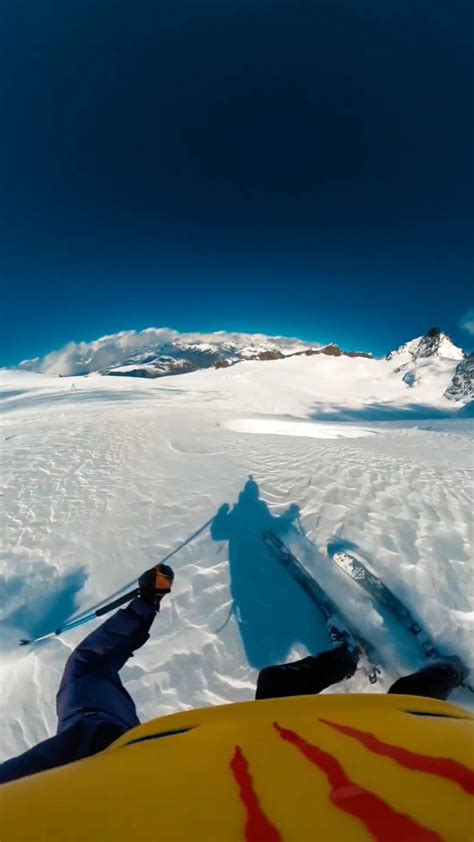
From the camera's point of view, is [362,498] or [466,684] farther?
[362,498]

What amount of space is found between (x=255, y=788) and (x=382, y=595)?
141 inches

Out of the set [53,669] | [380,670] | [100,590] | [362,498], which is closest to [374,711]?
[380,670]

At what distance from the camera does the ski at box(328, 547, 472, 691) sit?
135 inches

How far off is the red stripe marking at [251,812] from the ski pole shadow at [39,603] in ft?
12.7

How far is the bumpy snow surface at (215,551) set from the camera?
341cm

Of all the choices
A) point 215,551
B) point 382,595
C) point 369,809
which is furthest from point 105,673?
point 382,595

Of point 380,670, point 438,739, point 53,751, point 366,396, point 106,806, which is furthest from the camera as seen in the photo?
point 366,396

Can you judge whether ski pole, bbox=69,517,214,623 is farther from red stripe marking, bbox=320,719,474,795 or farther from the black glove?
red stripe marking, bbox=320,719,474,795

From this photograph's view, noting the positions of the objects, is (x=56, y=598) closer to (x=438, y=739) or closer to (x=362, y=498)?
(x=438, y=739)

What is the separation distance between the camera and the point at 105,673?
8.77 feet

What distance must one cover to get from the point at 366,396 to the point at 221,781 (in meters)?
73.5

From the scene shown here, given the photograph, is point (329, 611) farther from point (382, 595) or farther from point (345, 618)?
point (382, 595)

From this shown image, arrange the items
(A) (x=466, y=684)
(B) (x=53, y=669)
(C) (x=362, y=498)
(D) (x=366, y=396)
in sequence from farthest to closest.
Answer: (D) (x=366, y=396) < (C) (x=362, y=498) < (B) (x=53, y=669) < (A) (x=466, y=684)

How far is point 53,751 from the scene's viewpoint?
1911 mm
